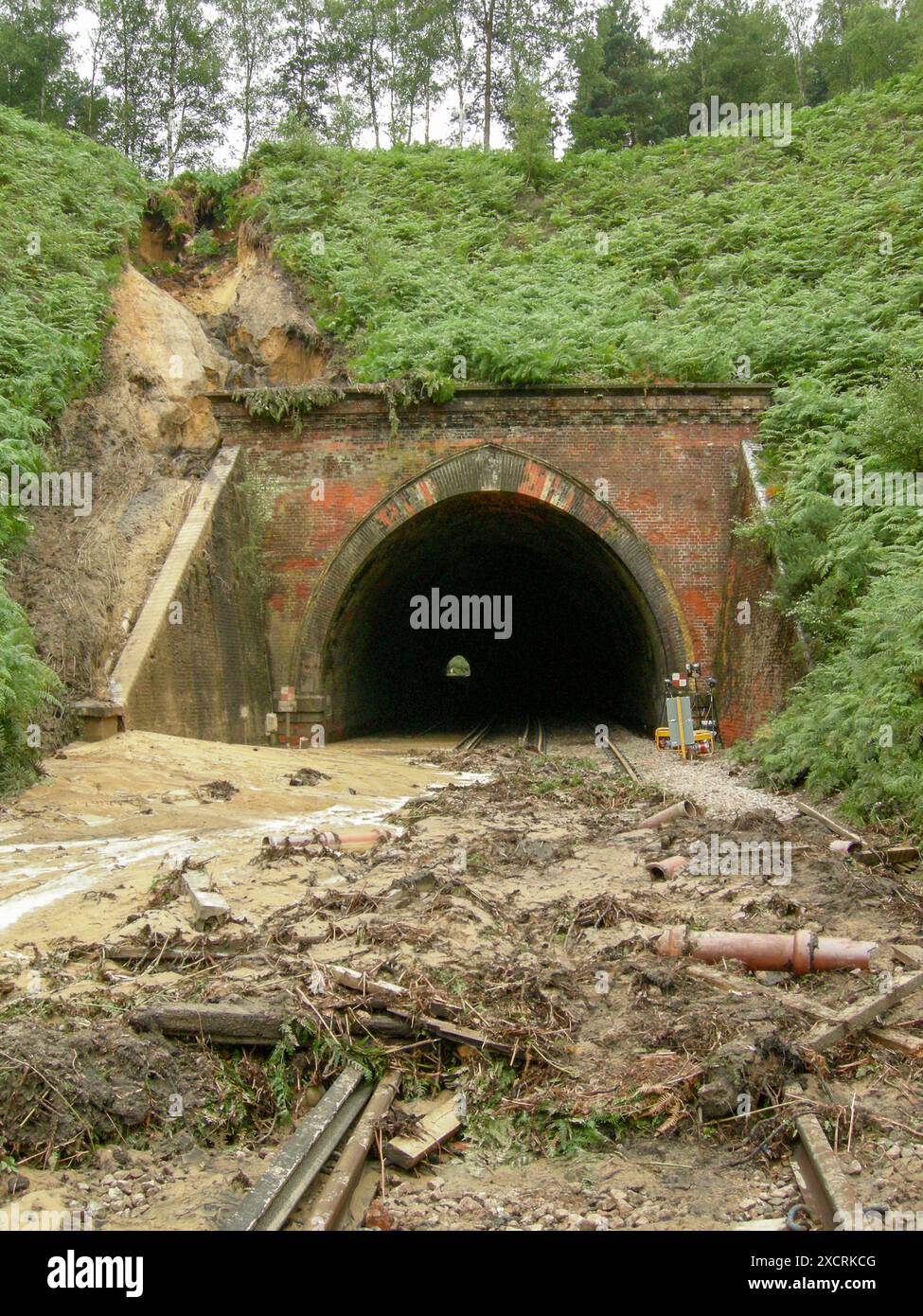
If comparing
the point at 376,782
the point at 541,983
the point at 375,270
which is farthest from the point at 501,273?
the point at 541,983

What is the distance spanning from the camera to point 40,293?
15844mm

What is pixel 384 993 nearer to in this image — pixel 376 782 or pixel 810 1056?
pixel 810 1056

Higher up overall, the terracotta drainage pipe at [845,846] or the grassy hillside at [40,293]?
the grassy hillside at [40,293]

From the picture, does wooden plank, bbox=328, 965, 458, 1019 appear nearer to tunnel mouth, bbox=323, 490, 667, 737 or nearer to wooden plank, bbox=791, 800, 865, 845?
wooden plank, bbox=791, 800, 865, 845

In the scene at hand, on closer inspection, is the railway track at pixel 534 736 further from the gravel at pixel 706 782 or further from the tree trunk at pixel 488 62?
the tree trunk at pixel 488 62

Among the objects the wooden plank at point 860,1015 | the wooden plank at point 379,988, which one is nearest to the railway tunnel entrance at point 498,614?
the wooden plank at point 860,1015

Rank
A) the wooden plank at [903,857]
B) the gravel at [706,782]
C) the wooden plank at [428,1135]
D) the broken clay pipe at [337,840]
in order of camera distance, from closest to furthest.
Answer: the wooden plank at [428,1135]
the wooden plank at [903,857]
the broken clay pipe at [337,840]
the gravel at [706,782]

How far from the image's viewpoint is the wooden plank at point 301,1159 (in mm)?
2688

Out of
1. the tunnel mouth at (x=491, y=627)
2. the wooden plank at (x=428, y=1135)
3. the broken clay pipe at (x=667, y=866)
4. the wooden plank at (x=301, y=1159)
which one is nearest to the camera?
the wooden plank at (x=301, y=1159)

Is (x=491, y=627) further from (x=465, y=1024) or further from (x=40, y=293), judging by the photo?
(x=465, y=1024)

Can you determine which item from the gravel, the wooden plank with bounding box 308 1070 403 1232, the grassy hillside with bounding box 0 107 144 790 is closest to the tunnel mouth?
the gravel

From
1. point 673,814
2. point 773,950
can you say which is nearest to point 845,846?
point 673,814

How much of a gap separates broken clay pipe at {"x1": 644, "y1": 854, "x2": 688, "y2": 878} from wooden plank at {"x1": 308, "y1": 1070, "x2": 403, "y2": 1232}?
3.29 m

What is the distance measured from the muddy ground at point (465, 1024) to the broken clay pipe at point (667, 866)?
4.0 inches
